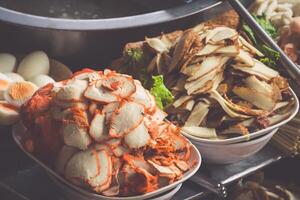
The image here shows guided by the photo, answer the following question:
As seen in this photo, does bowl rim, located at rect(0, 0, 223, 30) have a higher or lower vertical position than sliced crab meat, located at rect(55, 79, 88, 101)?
lower

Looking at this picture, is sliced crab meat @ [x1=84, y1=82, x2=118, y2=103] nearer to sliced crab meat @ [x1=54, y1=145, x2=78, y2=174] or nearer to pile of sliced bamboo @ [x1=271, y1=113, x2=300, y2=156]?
sliced crab meat @ [x1=54, y1=145, x2=78, y2=174]

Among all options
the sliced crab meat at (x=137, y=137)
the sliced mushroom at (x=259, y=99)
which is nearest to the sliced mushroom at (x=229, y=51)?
the sliced mushroom at (x=259, y=99)

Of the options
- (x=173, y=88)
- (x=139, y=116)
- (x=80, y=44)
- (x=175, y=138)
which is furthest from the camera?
(x=80, y=44)

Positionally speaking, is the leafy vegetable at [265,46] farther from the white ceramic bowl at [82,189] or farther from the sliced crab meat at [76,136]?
the sliced crab meat at [76,136]

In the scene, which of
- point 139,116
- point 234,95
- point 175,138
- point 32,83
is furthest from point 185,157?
point 32,83

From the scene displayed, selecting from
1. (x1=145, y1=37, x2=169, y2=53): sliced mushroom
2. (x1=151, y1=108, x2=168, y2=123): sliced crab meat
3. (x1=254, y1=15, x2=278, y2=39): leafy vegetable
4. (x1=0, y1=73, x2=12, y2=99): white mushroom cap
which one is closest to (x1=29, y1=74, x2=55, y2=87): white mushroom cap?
(x1=0, y1=73, x2=12, y2=99): white mushroom cap

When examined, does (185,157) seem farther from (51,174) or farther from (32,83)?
(32,83)

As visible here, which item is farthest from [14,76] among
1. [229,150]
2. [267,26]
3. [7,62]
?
[267,26]
